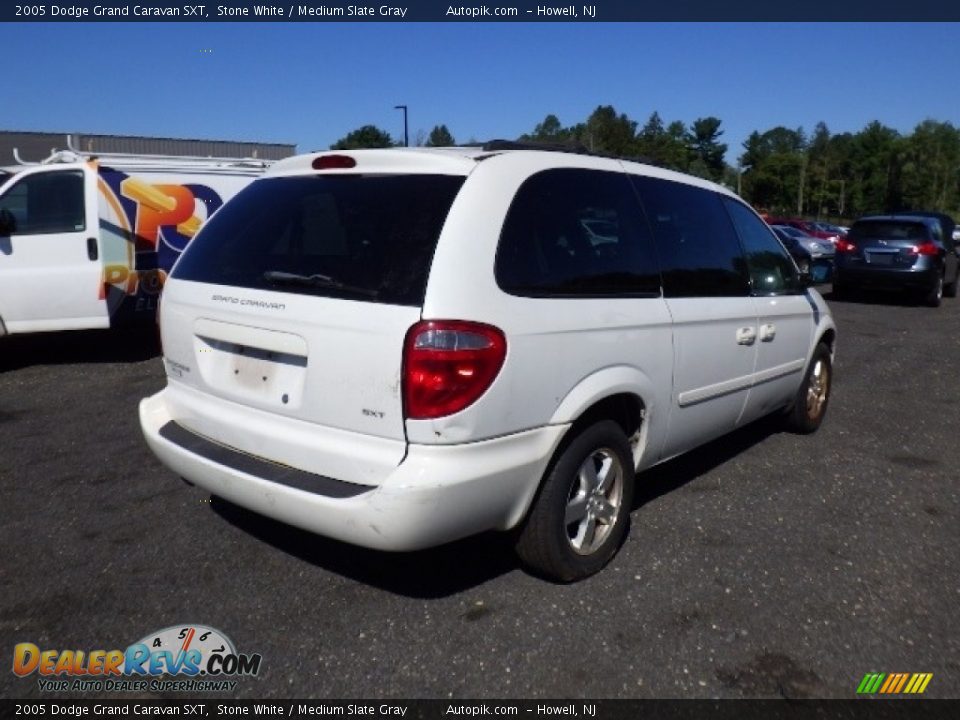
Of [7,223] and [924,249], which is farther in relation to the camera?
[924,249]

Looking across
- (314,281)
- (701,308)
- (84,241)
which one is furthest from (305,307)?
(84,241)

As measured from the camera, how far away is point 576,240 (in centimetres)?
325

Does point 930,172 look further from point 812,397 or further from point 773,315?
point 773,315

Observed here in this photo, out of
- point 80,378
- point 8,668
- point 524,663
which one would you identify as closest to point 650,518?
point 524,663

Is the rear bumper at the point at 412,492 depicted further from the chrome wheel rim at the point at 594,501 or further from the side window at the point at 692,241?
the side window at the point at 692,241

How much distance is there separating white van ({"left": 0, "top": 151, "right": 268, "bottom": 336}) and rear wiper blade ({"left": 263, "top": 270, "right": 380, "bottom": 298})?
5159 mm

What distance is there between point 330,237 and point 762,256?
2.77 m

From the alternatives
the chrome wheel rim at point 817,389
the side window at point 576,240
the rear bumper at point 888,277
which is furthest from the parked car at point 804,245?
the side window at point 576,240

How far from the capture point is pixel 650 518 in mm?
4074

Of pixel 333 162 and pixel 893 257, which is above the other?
pixel 333 162

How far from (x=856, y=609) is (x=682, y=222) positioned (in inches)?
75.5

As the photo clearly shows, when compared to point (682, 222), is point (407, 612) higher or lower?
lower

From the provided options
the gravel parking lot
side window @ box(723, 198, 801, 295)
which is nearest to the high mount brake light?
the gravel parking lot

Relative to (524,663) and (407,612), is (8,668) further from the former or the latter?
(524,663)
